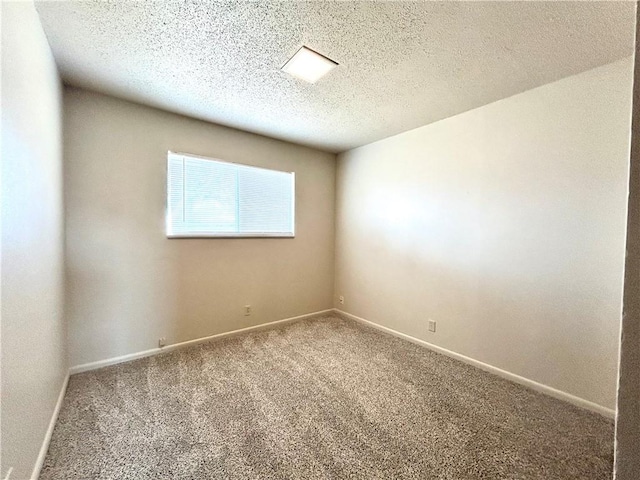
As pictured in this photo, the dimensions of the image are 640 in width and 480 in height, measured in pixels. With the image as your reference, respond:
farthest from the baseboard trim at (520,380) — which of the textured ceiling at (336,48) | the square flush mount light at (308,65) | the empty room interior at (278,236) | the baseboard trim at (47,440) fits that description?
the baseboard trim at (47,440)

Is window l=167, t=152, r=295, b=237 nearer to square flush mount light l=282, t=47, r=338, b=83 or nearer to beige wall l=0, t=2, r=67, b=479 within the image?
beige wall l=0, t=2, r=67, b=479

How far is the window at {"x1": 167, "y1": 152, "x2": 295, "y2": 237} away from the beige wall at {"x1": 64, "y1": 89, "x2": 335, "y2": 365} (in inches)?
3.8

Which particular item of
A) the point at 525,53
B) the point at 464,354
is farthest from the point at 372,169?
the point at 464,354

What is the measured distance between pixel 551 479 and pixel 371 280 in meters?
2.35

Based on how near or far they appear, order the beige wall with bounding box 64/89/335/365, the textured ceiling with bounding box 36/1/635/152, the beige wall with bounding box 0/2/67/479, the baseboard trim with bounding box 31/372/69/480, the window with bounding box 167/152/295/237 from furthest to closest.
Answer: the window with bounding box 167/152/295/237
the beige wall with bounding box 64/89/335/365
the textured ceiling with bounding box 36/1/635/152
the baseboard trim with bounding box 31/372/69/480
the beige wall with bounding box 0/2/67/479

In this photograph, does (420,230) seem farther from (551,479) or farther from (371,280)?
(551,479)

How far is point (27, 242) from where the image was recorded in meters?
1.31

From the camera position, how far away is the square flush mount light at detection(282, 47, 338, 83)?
1.80 metres

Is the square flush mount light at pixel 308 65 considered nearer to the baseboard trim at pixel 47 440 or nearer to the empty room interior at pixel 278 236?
the empty room interior at pixel 278 236

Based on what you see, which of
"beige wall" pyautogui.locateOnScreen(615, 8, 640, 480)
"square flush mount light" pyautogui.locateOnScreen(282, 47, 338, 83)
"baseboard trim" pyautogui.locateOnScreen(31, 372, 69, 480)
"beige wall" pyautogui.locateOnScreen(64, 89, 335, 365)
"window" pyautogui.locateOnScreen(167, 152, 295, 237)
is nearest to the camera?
"beige wall" pyautogui.locateOnScreen(615, 8, 640, 480)

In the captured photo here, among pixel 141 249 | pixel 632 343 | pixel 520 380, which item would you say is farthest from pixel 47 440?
pixel 520 380

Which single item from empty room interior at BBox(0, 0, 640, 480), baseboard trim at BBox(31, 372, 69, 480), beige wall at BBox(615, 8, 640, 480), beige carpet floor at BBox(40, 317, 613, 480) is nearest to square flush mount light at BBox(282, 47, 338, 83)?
empty room interior at BBox(0, 0, 640, 480)

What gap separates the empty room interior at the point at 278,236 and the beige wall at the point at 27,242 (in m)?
0.02

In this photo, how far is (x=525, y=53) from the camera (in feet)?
5.71
